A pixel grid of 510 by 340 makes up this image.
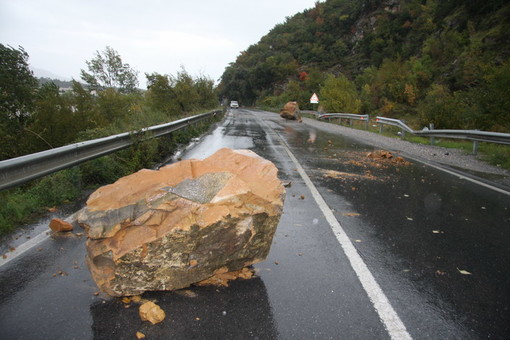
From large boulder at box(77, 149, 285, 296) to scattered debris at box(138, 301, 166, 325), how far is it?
0.82ft

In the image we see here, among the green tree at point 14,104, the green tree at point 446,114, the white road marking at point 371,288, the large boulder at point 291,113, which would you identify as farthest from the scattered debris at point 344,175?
the large boulder at point 291,113

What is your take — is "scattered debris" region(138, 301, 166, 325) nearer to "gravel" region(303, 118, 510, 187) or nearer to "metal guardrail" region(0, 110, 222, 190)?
"metal guardrail" region(0, 110, 222, 190)

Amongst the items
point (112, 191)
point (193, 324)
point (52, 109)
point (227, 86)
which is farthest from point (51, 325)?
point (227, 86)

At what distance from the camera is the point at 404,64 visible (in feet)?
134

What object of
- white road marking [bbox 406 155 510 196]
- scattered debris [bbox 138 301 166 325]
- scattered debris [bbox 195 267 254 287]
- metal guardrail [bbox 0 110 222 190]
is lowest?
white road marking [bbox 406 155 510 196]

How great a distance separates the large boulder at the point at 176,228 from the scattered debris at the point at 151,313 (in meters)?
0.25

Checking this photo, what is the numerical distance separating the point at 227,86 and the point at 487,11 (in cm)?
6924

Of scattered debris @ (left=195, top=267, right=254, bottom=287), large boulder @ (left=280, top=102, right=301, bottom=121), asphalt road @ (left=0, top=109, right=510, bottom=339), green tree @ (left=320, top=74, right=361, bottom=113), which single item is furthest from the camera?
large boulder @ (left=280, top=102, right=301, bottom=121)

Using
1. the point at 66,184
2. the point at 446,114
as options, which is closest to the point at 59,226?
the point at 66,184

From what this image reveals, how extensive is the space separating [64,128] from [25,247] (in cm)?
752

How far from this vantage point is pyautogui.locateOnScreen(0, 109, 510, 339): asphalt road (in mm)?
2551

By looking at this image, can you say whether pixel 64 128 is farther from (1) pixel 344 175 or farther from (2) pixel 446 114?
(2) pixel 446 114

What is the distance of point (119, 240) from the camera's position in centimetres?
297

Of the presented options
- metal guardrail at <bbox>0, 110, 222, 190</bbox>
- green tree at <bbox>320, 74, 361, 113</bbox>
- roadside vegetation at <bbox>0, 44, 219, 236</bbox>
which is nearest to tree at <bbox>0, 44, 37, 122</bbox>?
roadside vegetation at <bbox>0, 44, 219, 236</bbox>
